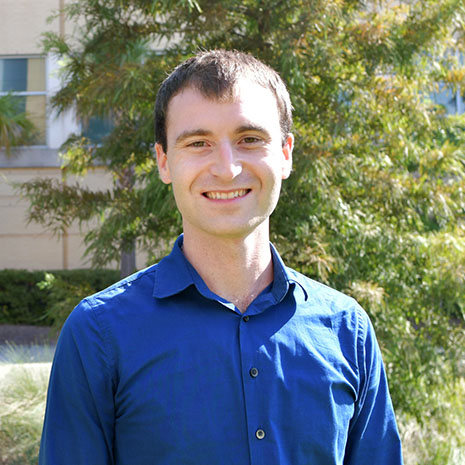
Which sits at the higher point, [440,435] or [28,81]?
[28,81]

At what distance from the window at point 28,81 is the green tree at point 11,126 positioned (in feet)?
2.90

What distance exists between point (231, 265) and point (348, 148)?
361cm

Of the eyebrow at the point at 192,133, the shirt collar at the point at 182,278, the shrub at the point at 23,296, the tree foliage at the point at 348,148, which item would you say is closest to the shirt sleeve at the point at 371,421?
the shirt collar at the point at 182,278

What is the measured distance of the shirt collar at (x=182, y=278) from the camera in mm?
1870

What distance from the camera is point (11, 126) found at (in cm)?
1273

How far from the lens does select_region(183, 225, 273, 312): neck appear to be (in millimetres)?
1950

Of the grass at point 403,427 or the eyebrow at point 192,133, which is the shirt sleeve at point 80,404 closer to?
the eyebrow at point 192,133

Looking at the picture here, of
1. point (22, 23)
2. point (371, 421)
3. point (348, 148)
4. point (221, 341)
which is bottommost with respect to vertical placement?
point (371, 421)

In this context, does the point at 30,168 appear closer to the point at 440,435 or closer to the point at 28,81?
the point at 28,81

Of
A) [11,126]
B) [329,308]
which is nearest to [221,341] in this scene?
[329,308]

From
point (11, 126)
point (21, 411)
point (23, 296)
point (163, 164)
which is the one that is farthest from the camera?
point (23, 296)

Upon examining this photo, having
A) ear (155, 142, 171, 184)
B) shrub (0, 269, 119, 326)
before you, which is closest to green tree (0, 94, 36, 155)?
shrub (0, 269, 119, 326)

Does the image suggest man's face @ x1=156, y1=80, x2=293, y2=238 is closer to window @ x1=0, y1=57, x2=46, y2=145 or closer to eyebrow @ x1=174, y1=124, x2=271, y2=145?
eyebrow @ x1=174, y1=124, x2=271, y2=145

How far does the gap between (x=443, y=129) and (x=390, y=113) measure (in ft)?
1.87
